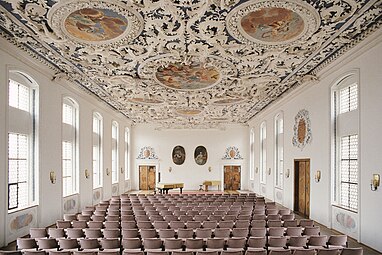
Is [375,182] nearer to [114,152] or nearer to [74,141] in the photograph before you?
[74,141]

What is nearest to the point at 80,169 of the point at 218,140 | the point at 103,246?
the point at 103,246

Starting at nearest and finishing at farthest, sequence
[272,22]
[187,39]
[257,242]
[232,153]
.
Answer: [257,242] < [272,22] < [187,39] < [232,153]

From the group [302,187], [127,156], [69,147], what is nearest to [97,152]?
[69,147]

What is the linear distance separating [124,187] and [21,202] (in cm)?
1814

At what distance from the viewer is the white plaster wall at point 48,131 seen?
10641mm

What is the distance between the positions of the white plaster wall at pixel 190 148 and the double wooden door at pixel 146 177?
40cm

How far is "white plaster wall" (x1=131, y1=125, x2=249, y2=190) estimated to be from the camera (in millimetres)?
33688

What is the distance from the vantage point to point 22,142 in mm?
12523

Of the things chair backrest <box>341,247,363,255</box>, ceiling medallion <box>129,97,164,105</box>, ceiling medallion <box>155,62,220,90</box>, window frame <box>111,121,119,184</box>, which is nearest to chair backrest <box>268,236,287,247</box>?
chair backrest <box>341,247,363,255</box>

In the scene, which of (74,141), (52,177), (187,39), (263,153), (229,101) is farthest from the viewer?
(263,153)

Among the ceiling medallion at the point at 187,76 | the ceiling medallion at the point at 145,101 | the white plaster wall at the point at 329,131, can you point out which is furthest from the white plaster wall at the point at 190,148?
the ceiling medallion at the point at 187,76

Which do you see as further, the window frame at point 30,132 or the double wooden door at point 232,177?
the double wooden door at point 232,177

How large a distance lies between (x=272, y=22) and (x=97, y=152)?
15.8 metres

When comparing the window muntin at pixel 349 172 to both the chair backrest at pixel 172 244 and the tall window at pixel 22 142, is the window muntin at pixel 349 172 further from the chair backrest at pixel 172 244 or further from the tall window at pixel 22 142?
the tall window at pixel 22 142
